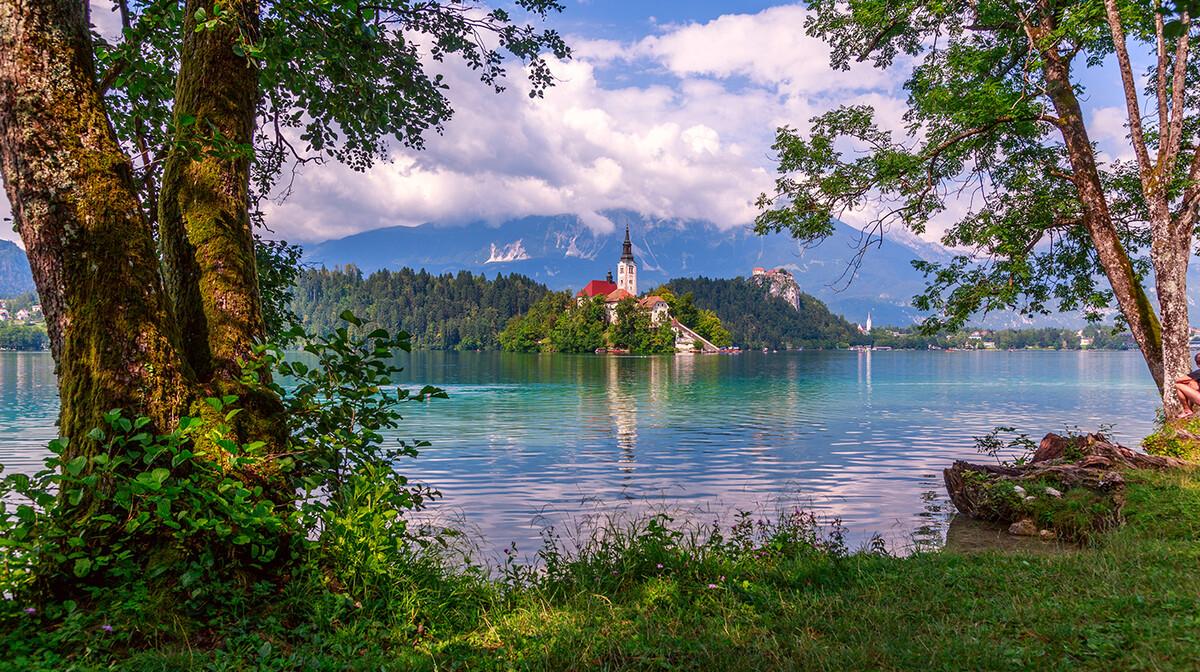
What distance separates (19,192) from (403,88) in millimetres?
5023

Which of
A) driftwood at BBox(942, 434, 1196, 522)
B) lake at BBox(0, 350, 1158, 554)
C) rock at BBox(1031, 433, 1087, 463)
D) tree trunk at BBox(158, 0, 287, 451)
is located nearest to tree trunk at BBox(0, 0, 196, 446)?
tree trunk at BBox(158, 0, 287, 451)

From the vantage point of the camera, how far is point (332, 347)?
5176 mm

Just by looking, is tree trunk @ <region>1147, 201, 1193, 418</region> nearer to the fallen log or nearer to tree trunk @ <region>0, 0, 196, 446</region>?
the fallen log

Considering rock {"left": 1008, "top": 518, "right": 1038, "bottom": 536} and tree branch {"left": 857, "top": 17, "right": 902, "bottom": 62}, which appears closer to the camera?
rock {"left": 1008, "top": 518, "right": 1038, "bottom": 536}

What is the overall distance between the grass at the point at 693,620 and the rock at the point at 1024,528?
2.44 meters

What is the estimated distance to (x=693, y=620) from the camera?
15.4ft

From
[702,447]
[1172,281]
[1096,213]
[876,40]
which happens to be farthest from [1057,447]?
[702,447]

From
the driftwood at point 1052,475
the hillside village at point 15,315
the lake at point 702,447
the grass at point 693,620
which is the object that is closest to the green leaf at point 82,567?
the grass at point 693,620

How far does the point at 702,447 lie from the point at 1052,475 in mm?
11625

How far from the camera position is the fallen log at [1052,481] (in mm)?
8766

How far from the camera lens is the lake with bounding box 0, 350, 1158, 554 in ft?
40.4

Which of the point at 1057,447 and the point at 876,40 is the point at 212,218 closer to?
the point at 1057,447

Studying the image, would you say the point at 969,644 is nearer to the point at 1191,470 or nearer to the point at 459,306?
the point at 1191,470

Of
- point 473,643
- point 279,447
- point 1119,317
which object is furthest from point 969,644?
point 1119,317
